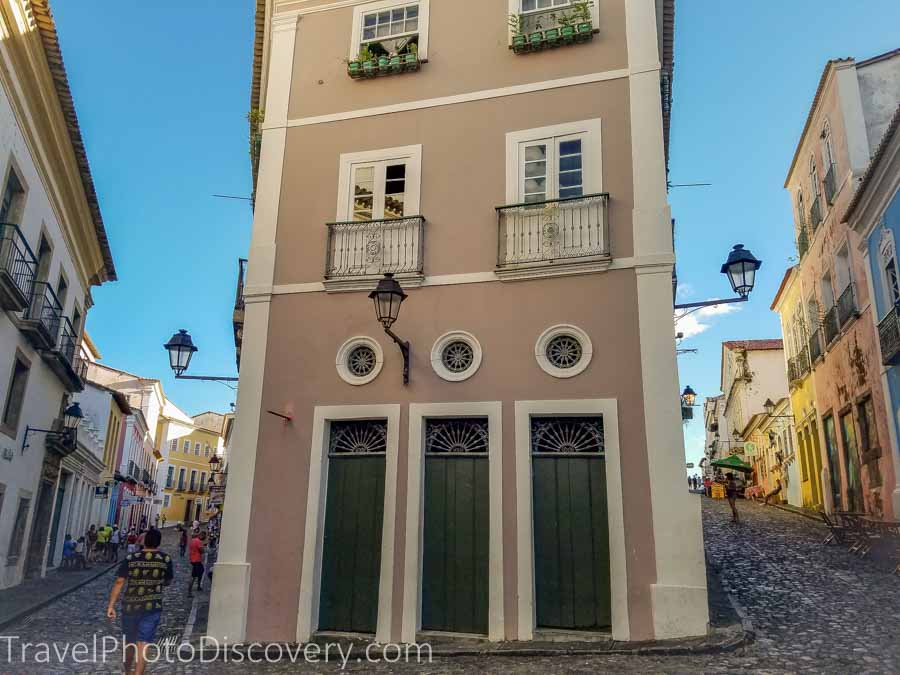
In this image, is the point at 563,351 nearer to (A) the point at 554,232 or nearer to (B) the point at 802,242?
(A) the point at 554,232

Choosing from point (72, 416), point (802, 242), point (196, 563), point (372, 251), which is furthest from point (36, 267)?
point (802, 242)

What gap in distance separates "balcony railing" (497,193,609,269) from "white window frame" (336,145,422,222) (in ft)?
4.21

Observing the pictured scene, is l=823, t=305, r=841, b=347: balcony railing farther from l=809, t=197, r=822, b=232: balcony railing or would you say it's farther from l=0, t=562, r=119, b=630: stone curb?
l=0, t=562, r=119, b=630: stone curb

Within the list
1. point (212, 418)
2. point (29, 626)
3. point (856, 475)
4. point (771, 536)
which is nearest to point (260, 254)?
point (29, 626)

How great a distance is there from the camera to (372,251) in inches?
384

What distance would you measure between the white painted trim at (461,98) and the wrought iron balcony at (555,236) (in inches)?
69.1

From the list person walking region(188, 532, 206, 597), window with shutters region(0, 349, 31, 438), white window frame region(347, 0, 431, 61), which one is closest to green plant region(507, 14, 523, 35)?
white window frame region(347, 0, 431, 61)

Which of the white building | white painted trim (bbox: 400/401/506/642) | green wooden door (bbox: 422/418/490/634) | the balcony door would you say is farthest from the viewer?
the white building

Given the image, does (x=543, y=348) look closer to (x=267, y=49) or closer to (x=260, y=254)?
(x=260, y=254)

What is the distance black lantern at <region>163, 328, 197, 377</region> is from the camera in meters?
11.1

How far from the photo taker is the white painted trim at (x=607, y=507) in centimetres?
769

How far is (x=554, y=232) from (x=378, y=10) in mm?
4764

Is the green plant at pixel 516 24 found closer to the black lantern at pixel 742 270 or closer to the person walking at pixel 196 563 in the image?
the black lantern at pixel 742 270

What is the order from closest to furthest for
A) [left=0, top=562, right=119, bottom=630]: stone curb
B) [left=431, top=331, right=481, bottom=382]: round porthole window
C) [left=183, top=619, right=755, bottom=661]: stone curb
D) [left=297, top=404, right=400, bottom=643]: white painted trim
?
[left=183, top=619, right=755, bottom=661]: stone curb → [left=297, top=404, right=400, bottom=643]: white painted trim → [left=431, top=331, right=481, bottom=382]: round porthole window → [left=0, top=562, right=119, bottom=630]: stone curb
